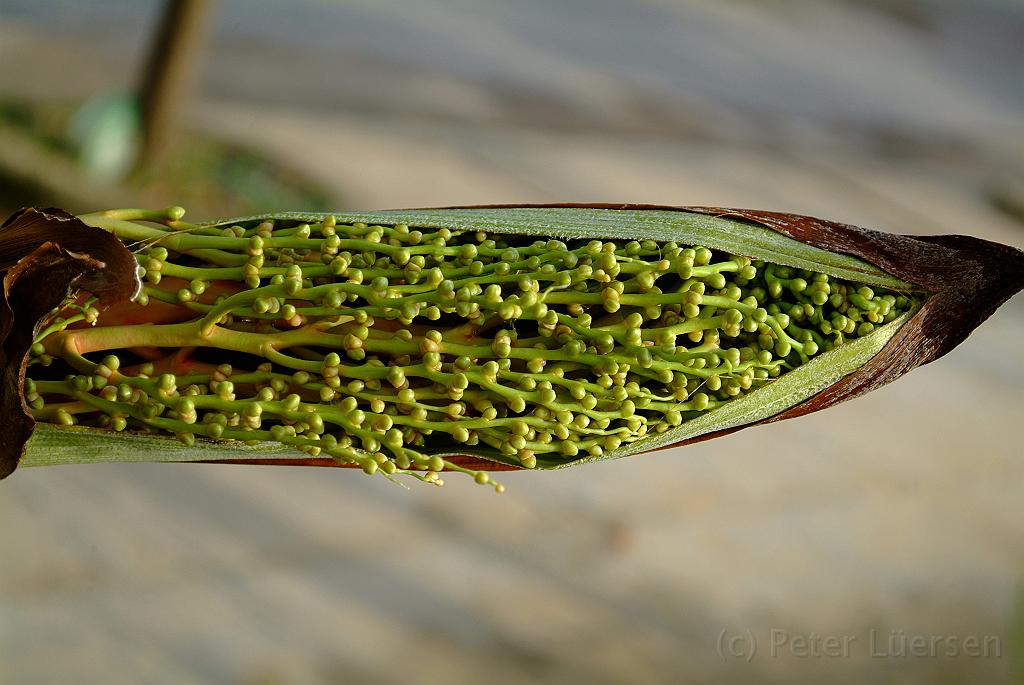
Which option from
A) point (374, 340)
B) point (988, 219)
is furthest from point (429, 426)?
point (988, 219)

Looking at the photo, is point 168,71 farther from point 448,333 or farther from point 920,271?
point 920,271

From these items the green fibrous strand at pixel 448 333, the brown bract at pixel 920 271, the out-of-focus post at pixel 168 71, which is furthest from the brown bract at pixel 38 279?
the out-of-focus post at pixel 168 71

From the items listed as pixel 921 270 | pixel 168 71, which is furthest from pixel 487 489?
pixel 921 270

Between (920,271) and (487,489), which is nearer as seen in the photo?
(920,271)

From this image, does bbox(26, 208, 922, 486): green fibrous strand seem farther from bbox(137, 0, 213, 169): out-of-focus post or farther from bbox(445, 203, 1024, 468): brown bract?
bbox(137, 0, 213, 169): out-of-focus post

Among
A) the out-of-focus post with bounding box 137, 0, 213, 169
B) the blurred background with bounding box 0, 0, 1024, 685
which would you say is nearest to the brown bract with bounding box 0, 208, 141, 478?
the blurred background with bounding box 0, 0, 1024, 685

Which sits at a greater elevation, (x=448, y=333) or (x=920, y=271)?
(x=920, y=271)

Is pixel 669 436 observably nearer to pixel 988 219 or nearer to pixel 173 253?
pixel 173 253
